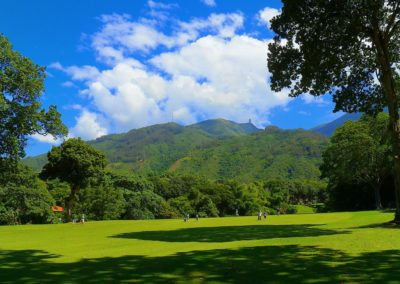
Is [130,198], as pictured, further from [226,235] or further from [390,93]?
[390,93]

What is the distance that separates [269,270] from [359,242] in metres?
7.53

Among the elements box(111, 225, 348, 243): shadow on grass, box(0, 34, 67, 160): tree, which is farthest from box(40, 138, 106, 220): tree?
box(111, 225, 348, 243): shadow on grass

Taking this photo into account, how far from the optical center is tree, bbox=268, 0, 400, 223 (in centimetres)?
2562

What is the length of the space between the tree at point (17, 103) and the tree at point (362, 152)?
4986 centimetres

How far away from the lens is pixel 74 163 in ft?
186

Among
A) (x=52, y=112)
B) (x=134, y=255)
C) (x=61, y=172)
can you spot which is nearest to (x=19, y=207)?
(x=61, y=172)

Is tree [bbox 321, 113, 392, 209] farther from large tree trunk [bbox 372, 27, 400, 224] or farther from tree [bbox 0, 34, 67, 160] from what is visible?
tree [bbox 0, 34, 67, 160]

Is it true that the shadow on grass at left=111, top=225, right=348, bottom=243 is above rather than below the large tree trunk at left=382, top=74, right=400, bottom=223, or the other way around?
below

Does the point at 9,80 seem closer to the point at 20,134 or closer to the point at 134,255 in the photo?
the point at 20,134

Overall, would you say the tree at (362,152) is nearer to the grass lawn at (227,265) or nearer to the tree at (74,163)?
the tree at (74,163)

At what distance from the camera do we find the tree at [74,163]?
56.6 metres

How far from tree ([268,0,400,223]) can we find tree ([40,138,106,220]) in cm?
3449

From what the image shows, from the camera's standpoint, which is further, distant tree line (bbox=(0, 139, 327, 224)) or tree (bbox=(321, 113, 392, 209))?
tree (bbox=(321, 113, 392, 209))

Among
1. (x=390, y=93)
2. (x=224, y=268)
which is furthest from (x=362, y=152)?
(x=224, y=268)
